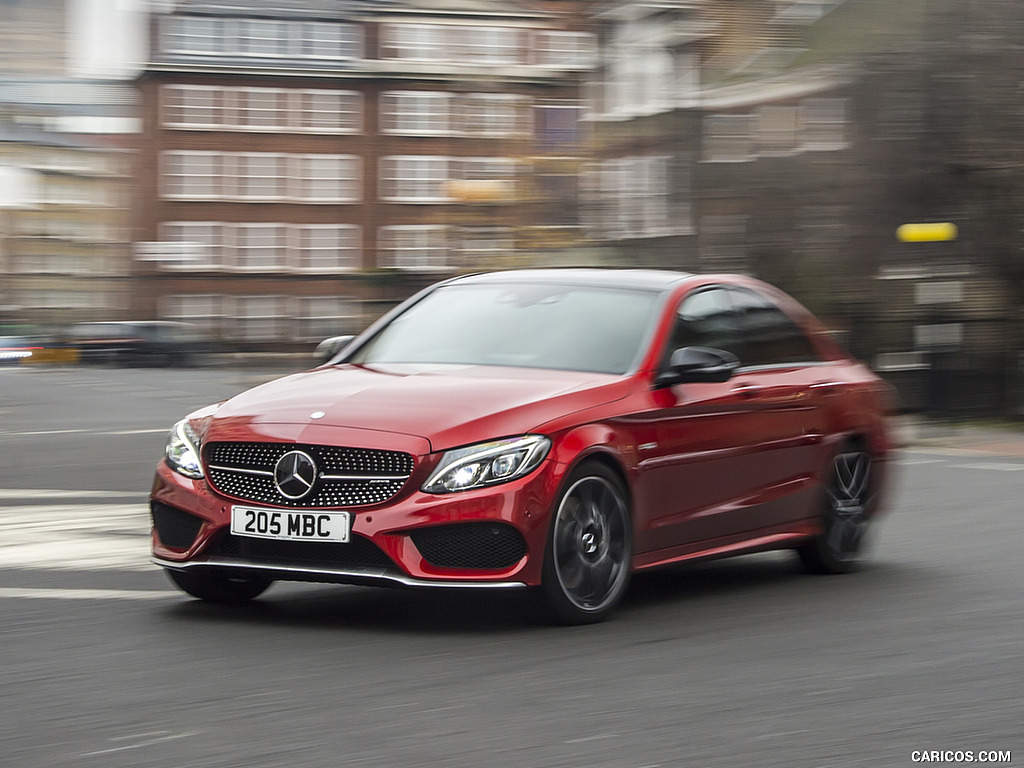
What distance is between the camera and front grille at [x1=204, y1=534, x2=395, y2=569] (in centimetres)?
684

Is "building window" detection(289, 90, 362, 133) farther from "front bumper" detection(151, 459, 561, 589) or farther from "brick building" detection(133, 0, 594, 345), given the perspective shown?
"front bumper" detection(151, 459, 561, 589)

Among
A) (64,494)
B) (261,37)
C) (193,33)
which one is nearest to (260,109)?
(261,37)

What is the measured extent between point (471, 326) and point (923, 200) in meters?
19.4

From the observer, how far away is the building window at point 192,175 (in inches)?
3442

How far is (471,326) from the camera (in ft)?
26.9

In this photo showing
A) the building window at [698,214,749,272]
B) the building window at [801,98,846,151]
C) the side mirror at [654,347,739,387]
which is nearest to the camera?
the side mirror at [654,347,739,387]

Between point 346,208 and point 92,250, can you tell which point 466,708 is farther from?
point 92,250

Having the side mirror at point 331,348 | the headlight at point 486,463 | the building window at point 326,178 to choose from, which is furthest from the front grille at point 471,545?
the building window at point 326,178

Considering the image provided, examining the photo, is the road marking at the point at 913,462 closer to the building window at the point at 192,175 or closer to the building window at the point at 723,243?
the building window at the point at 723,243

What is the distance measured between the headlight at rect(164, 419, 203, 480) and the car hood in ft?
0.39

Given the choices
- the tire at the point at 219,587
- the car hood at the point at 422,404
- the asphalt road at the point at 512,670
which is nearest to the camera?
the asphalt road at the point at 512,670

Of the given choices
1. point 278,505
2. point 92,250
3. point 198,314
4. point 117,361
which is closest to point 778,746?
point 278,505

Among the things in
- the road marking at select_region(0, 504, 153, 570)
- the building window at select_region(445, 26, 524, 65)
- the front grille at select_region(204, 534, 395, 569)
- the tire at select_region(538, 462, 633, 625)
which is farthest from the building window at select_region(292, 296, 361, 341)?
the front grille at select_region(204, 534, 395, 569)

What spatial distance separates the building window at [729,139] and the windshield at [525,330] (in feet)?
66.6
